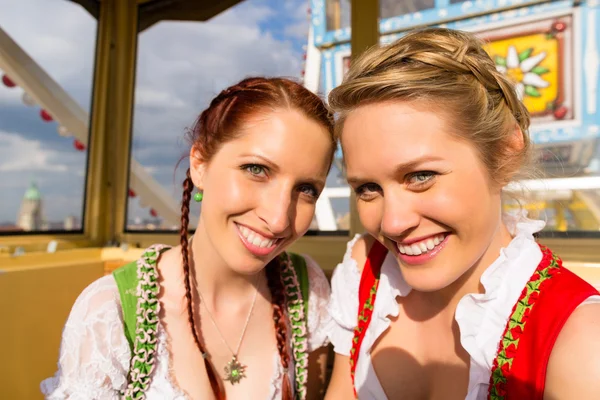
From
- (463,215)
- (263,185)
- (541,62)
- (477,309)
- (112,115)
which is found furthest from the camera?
(112,115)

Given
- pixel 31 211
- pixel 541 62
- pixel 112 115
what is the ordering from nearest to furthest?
pixel 541 62
pixel 31 211
pixel 112 115

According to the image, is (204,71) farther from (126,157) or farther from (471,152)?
(471,152)

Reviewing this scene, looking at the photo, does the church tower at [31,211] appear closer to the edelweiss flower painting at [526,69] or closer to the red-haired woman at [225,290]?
the red-haired woman at [225,290]

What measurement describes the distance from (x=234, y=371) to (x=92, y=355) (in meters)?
0.38

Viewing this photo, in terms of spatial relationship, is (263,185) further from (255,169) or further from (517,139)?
(517,139)

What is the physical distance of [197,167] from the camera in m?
1.22

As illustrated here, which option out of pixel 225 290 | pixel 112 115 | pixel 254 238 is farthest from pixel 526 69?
pixel 112 115

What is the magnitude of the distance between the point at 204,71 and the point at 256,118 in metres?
1.32

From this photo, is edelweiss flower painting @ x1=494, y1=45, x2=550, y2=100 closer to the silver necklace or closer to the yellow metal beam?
the silver necklace

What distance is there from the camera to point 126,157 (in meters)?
2.44

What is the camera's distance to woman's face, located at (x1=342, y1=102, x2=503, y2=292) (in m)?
0.88

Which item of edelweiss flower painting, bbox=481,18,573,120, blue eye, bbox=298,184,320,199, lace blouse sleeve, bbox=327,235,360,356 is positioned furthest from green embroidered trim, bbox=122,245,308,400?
edelweiss flower painting, bbox=481,18,573,120

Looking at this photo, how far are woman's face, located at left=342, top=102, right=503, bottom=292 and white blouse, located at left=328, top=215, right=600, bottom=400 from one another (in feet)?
0.31

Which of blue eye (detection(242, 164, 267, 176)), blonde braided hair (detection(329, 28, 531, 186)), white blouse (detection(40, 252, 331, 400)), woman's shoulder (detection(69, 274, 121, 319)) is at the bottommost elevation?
white blouse (detection(40, 252, 331, 400))
